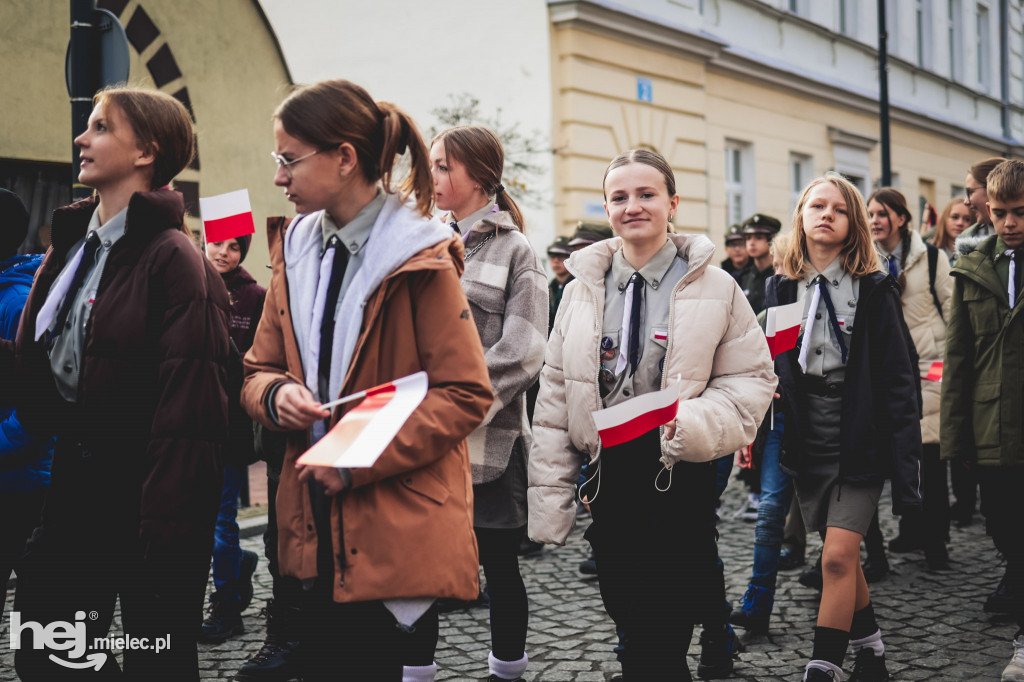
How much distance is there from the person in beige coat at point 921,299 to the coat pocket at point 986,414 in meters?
1.51

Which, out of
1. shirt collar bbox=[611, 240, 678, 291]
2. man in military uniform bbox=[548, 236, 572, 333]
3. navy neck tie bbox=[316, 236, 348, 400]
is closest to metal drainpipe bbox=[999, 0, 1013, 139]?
man in military uniform bbox=[548, 236, 572, 333]

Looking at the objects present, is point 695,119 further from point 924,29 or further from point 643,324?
point 643,324

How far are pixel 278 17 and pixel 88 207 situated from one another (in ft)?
40.3

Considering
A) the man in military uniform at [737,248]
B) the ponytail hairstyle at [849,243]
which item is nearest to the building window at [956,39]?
the man in military uniform at [737,248]

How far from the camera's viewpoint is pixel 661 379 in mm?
3189

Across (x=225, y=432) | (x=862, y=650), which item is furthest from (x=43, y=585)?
(x=862, y=650)

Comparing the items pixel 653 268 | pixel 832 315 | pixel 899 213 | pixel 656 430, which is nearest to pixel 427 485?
pixel 656 430

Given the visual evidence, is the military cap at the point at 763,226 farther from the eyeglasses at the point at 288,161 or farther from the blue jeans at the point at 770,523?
the eyeglasses at the point at 288,161

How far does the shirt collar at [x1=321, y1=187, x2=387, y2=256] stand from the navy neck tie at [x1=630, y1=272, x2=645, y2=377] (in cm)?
111

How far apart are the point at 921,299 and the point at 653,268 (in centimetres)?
339

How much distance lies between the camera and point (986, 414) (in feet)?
14.3

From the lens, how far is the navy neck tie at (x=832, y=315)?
154 inches

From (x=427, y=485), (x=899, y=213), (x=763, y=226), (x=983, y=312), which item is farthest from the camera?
(x=763, y=226)

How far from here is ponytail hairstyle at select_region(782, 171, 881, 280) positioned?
3.99 metres
